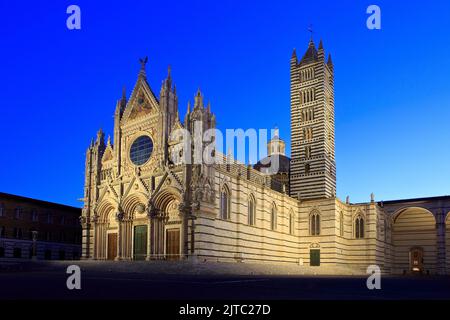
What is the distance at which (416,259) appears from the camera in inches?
2490

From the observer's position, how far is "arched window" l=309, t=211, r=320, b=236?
52.3m

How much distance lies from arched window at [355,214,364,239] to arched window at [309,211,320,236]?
5213mm

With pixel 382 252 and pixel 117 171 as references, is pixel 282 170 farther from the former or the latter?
pixel 117 171

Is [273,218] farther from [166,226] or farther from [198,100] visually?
[198,100]

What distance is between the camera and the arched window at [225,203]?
39688 millimetres

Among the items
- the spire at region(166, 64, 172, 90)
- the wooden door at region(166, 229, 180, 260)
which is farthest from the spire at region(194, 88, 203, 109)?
the wooden door at region(166, 229, 180, 260)

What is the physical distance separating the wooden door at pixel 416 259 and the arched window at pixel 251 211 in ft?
99.0

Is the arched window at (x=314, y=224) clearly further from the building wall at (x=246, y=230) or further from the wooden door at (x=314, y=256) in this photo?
the wooden door at (x=314, y=256)

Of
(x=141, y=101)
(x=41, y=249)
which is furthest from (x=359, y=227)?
(x=41, y=249)

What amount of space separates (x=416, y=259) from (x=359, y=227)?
1469 centimetres

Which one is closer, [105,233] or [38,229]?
[105,233]

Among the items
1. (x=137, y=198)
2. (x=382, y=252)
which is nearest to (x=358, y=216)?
(x=382, y=252)

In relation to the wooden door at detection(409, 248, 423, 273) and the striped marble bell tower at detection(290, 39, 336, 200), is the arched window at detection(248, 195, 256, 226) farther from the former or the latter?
the wooden door at detection(409, 248, 423, 273)

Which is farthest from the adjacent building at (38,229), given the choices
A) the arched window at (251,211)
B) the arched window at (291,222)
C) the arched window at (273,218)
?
the arched window at (291,222)
